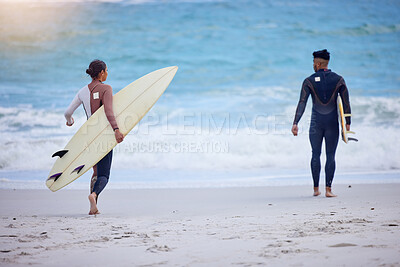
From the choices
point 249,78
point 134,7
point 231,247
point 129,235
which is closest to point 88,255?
point 129,235

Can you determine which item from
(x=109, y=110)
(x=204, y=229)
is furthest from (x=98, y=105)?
(x=204, y=229)

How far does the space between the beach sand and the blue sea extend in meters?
1.20

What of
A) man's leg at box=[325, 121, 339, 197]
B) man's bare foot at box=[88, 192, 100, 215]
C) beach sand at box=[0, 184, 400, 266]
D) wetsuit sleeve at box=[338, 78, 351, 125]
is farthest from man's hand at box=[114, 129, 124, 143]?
wetsuit sleeve at box=[338, 78, 351, 125]

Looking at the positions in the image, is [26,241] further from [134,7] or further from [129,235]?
[134,7]

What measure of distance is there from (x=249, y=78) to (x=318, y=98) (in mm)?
9885

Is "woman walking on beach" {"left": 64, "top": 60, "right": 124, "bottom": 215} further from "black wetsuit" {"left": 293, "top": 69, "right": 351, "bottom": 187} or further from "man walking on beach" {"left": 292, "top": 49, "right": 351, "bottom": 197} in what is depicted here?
"black wetsuit" {"left": 293, "top": 69, "right": 351, "bottom": 187}

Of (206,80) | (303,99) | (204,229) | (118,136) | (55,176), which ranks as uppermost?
(206,80)

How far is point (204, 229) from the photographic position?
3080 millimetres

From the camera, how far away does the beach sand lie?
235 centimetres

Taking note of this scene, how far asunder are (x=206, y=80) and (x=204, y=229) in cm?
1153

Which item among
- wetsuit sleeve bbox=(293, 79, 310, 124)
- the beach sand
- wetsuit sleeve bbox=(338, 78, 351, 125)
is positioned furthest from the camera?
wetsuit sleeve bbox=(293, 79, 310, 124)

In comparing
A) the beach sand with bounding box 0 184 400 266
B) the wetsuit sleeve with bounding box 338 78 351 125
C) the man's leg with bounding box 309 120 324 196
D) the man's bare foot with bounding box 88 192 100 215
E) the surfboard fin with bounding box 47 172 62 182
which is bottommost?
the beach sand with bounding box 0 184 400 266

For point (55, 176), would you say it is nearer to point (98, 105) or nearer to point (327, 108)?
point (98, 105)

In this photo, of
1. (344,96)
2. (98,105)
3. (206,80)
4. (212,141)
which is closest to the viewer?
(98,105)
